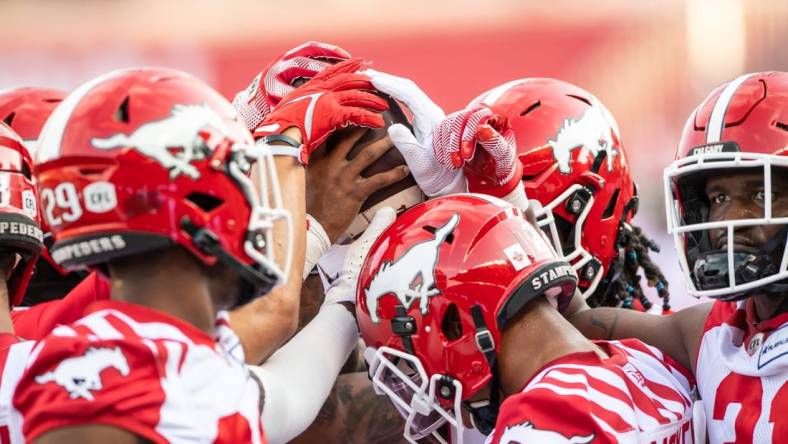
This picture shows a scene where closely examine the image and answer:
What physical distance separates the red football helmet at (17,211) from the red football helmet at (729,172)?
5.00 feet

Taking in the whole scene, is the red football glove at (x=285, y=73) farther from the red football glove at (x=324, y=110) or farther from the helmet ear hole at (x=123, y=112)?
the helmet ear hole at (x=123, y=112)

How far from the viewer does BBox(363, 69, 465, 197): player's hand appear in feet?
8.96

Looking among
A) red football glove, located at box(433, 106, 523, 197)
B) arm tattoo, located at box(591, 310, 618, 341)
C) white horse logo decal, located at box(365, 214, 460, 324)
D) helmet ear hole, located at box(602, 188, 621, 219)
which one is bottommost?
arm tattoo, located at box(591, 310, 618, 341)

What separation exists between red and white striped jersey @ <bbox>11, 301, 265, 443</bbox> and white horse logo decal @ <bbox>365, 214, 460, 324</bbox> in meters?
0.65

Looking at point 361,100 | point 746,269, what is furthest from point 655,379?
point 361,100

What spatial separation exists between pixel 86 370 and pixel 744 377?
55.4 inches

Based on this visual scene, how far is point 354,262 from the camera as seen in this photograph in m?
2.74

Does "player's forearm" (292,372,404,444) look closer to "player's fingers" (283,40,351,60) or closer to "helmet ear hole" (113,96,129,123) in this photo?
"player's fingers" (283,40,351,60)

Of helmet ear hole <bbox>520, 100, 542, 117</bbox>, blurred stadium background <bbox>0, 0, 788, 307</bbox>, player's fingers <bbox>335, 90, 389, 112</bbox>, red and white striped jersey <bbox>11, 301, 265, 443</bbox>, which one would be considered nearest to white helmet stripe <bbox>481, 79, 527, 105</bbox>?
helmet ear hole <bbox>520, 100, 542, 117</bbox>

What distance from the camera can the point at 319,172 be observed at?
286 centimetres

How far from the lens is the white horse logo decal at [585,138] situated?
3.03 m

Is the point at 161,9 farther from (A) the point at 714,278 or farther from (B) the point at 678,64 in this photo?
(A) the point at 714,278

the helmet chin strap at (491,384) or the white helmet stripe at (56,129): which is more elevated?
the white helmet stripe at (56,129)

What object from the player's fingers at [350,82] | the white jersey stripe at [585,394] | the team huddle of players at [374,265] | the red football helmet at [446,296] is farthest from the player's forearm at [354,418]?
the white jersey stripe at [585,394]
